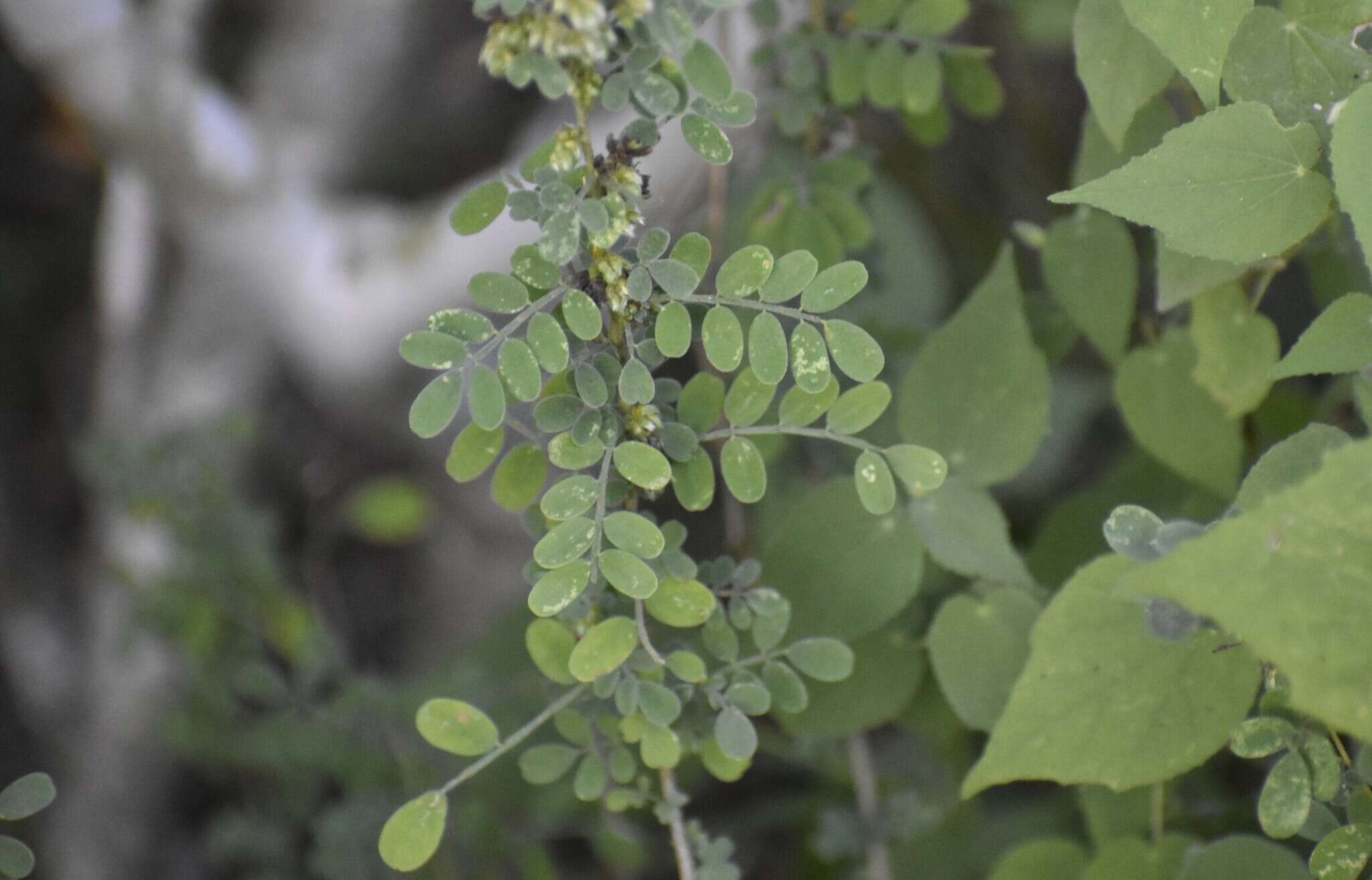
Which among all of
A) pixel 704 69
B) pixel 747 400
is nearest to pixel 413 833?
pixel 747 400

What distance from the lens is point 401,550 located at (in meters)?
1.53

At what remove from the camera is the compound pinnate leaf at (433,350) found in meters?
0.44

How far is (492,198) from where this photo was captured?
46cm

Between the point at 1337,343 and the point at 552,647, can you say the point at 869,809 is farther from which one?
the point at 1337,343

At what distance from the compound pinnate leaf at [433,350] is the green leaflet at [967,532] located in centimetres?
31

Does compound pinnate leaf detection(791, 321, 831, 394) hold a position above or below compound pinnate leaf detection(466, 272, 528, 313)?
below

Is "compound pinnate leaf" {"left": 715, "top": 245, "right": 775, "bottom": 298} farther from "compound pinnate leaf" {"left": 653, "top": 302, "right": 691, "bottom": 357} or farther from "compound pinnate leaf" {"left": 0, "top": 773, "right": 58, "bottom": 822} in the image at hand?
"compound pinnate leaf" {"left": 0, "top": 773, "right": 58, "bottom": 822}

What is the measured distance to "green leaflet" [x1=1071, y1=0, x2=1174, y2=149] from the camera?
529 millimetres

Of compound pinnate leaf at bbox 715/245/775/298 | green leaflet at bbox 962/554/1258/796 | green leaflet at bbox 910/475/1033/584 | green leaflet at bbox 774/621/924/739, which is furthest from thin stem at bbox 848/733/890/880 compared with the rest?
compound pinnate leaf at bbox 715/245/775/298

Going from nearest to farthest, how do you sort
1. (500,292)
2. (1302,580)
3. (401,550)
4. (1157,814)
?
(1302,580) < (500,292) < (1157,814) < (401,550)

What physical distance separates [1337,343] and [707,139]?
295mm

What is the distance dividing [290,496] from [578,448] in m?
1.16

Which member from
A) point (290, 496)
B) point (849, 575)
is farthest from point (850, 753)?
point (290, 496)

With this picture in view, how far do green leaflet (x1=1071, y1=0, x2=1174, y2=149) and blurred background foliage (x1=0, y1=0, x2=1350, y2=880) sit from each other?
21 cm
